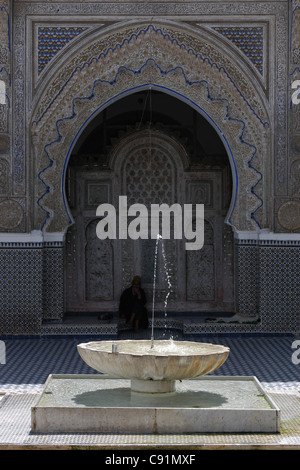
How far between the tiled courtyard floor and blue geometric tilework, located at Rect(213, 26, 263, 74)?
8.08 ft

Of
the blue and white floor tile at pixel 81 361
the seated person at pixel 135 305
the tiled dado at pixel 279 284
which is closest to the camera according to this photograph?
the blue and white floor tile at pixel 81 361

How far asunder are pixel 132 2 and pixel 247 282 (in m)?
2.65

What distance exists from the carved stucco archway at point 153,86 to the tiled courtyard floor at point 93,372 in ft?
3.53

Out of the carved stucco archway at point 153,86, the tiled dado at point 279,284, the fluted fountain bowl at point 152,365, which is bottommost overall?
the fluted fountain bowl at point 152,365

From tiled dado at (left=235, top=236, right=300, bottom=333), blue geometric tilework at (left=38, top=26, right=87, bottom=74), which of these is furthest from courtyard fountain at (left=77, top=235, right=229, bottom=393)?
blue geometric tilework at (left=38, top=26, right=87, bottom=74)

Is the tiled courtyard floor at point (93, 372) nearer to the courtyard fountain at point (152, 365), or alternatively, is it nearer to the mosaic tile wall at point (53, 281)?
the mosaic tile wall at point (53, 281)

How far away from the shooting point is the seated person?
8180 mm

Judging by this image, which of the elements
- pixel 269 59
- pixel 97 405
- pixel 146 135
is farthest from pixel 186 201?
pixel 97 405

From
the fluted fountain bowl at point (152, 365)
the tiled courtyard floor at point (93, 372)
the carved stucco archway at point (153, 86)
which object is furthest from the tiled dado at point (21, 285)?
the fluted fountain bowl at point (152, 365)

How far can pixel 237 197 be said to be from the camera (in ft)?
25.5

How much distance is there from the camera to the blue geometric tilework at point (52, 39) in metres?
7.54

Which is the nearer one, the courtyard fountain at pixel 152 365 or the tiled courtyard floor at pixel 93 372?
the tiled courtyard floor at pixel 93 372

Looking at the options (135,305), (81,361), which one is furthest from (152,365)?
(135,305)

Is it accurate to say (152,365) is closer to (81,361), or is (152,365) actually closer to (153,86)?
(81,361)
